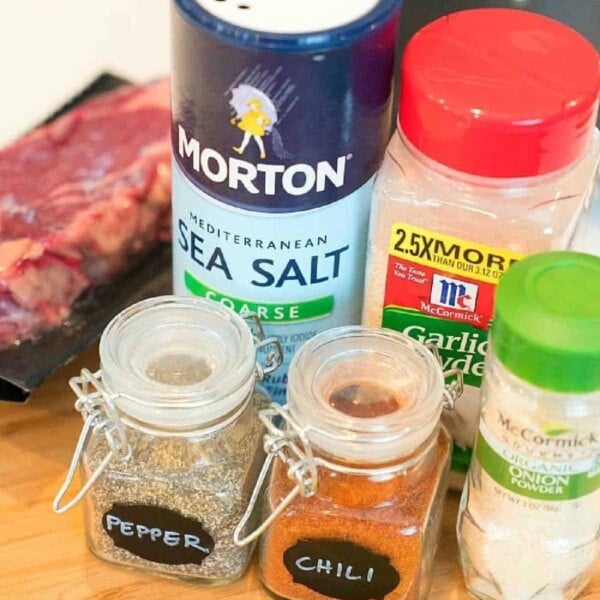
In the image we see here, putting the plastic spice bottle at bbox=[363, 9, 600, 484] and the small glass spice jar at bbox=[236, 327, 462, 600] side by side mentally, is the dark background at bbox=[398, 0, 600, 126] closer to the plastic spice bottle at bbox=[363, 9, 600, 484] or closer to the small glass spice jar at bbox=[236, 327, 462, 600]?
the plastic spice bottle at bbox=[363, 9, 600, 484]

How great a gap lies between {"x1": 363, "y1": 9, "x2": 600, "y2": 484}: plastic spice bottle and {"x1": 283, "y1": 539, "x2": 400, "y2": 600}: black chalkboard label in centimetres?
14

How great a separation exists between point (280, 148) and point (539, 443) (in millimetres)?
208

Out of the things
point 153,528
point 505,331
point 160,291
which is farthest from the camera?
point 160,291

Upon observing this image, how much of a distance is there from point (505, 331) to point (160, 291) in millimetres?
348

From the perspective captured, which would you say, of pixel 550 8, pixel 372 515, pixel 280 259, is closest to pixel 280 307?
pixel 280 259

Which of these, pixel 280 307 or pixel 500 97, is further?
pixel 280 307

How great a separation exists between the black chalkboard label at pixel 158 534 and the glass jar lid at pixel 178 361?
0.06 metres

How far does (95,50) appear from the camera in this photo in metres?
1.07

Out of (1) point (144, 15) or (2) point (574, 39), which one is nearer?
(2) point (574, 39)

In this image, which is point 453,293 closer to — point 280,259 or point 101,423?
point 280,259

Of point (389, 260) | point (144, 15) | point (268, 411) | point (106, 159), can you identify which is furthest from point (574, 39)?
point (144, 15)

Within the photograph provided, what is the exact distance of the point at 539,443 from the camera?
57 cm

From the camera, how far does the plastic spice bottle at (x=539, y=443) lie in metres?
0.54

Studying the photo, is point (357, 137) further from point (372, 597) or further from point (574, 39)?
point (372, 597)
